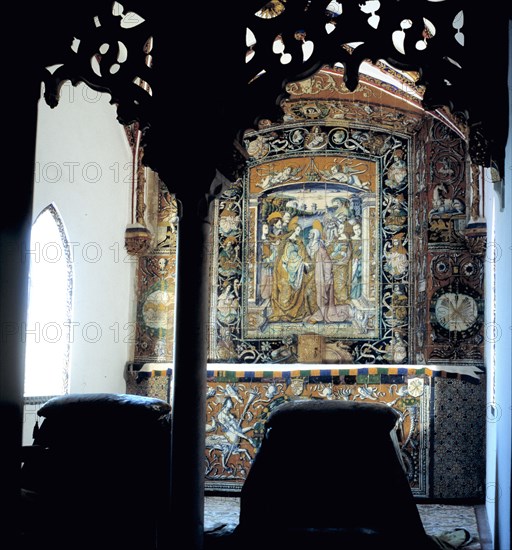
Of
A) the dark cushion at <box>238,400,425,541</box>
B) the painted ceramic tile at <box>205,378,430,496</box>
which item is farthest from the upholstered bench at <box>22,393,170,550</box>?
the painted ceramic tile at <box>205,378,430,496</box>

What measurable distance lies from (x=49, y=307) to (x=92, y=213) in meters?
1.37

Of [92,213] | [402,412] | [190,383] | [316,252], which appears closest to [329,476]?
[190,383]

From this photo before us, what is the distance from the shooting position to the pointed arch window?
9227 millimetres

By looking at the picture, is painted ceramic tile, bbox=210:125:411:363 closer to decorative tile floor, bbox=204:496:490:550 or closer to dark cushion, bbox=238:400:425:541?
decorative tile floor, bbox=204:496:490:550

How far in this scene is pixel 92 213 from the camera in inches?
395

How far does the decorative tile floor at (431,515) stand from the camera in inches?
312

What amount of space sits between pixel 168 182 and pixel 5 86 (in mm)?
1196

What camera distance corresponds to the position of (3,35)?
16.5 ft

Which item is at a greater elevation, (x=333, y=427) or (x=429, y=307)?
(x=429, y=307)

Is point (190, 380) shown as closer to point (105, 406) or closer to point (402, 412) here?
point (105, 406)

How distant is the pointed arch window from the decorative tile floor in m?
2.33

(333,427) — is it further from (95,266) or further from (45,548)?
(95,266)

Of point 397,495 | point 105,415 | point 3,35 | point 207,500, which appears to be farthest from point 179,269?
point 207,500

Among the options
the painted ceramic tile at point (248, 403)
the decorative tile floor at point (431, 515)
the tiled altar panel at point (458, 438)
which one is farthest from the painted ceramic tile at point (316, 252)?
the decorative tile floor at point (431, 515)
